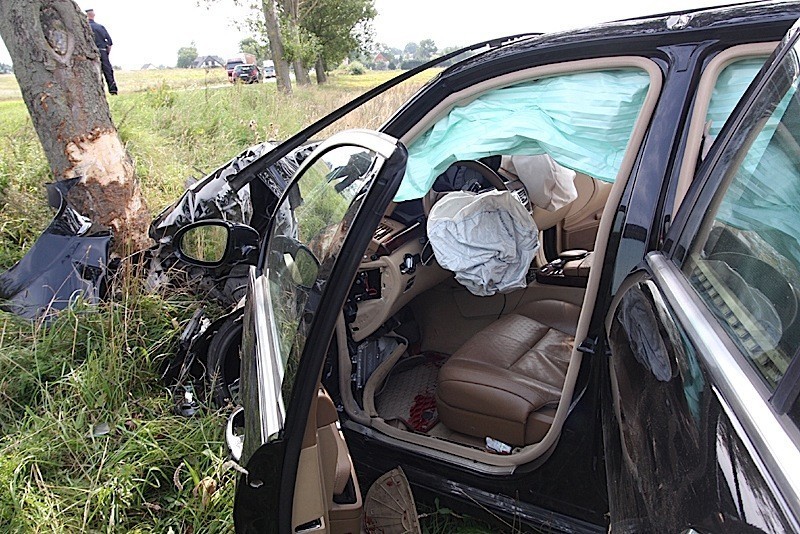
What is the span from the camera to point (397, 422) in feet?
7.84

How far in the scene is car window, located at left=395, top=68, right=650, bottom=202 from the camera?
1665mm

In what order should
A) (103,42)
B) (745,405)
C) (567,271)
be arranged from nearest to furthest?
(745,405)
(567,271)
(103,42)

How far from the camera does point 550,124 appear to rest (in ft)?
5.94

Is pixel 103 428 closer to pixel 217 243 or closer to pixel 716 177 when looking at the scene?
pixel 217 243

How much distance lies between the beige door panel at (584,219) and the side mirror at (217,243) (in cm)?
191

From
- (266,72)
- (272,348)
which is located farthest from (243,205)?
(266,72)

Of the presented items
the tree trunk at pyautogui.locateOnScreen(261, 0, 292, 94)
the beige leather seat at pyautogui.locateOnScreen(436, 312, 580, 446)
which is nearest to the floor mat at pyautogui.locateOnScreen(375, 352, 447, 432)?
the beige leather seat at pyautogui.locateOnScreen(436, 312, 580, 446)

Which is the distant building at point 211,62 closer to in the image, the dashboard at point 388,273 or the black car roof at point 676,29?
the dashboard at point 388,273

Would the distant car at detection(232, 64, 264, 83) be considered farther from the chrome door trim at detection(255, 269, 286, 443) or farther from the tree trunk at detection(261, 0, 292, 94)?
the chrome door trim at detection(255, 269, 286, 443)

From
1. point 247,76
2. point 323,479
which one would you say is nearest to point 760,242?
point 323,479

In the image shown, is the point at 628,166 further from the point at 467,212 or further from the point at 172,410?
the point at 172,410

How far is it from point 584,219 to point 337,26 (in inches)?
951

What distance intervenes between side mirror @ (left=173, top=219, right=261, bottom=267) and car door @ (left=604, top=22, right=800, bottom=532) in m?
1.63

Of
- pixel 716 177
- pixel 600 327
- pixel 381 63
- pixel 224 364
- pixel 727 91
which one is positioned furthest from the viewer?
pixel 381 63
